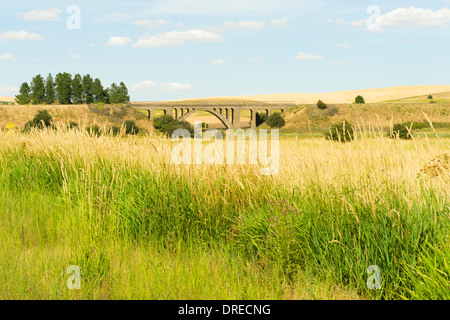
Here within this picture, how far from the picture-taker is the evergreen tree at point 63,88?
9206cm

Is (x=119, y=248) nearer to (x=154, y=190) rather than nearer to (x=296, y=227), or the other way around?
(x=154, y=190)

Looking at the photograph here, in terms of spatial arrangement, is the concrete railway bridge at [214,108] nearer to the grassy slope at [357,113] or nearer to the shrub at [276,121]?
the shrub at [276,121]

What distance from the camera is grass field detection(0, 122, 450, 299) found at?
3480 millimetres

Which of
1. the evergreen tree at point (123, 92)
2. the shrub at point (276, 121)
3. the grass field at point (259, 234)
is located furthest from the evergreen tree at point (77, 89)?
the grass field at point (259, 234)

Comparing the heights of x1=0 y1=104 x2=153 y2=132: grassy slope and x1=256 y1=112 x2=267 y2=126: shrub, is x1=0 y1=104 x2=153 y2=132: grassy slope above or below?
above

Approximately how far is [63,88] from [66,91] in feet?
3.05

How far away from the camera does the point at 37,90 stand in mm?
93750

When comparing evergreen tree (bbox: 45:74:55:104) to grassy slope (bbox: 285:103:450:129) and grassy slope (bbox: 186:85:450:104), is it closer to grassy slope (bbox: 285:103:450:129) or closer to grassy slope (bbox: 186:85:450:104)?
grassy slope (bbox: 285:103:450:129)

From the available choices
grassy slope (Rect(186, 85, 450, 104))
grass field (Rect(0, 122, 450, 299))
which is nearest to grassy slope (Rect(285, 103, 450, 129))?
grassy slope (Rect(186, 85, 450, 104))

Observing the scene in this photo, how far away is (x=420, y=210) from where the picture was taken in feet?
12.9

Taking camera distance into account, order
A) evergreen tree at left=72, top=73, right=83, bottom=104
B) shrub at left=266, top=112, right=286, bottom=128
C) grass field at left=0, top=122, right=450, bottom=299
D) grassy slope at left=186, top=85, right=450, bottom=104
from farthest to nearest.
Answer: grassy slope at left=186, top=85, right=450, bottom=104 → evergreen tree at left=72, top=73, right=83, bottom=104 → shrub at left=266, top=112, right=286, bottom=128 → grass field at left=0, top=122, right=450, bottom=299

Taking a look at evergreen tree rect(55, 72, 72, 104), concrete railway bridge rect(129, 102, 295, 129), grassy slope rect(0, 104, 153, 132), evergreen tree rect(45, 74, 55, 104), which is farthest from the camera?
evergreen tree rect(45, 74, 55, 104)

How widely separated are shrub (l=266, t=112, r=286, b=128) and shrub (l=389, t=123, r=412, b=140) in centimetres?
3812
